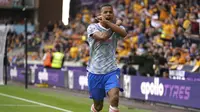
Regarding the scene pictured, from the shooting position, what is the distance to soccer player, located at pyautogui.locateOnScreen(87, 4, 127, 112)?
26.2 ft

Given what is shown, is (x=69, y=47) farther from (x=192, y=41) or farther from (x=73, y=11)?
(x=192, y=41)

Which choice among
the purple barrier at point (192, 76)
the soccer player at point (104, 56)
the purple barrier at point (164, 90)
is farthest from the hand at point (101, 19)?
the purple barrier at point (192, 76)

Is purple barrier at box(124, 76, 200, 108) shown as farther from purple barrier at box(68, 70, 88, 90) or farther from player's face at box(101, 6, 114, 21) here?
player's face at box(101, 6, 114, 21)

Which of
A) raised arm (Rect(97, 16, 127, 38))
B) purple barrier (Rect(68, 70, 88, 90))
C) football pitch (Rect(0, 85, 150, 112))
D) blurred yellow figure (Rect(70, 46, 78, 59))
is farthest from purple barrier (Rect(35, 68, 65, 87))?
raised arm (Rect(97, 16, 127, 38))

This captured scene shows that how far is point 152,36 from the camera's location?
75.9 ft

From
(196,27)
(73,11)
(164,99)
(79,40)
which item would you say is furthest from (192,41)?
(73,11)

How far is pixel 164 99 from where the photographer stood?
1462cm

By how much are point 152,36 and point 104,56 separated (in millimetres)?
15278

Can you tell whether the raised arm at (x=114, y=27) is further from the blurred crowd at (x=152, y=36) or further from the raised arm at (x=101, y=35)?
the blurred crowd at (x=152, y=36)

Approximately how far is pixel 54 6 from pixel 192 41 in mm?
25000

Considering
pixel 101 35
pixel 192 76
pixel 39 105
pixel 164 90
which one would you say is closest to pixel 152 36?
pixel 192 76

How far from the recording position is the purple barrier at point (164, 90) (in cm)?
1338

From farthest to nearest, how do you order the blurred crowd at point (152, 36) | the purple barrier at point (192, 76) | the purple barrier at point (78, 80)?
1. the purple barrier at point (78, 80)
2. the blurred crowd at point (152, 36)
3. the purple barrier at point (192, 76)

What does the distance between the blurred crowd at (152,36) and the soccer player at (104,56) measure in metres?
9.37
